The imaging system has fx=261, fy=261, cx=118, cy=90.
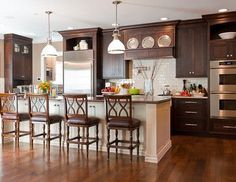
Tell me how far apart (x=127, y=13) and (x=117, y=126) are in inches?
108

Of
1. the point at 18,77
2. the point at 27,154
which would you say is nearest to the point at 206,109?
the point at 27,154

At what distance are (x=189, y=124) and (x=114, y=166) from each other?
2.84m

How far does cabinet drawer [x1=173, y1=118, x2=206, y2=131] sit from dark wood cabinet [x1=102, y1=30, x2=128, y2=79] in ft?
6.32

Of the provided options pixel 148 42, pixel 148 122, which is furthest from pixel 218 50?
pixel 148 122

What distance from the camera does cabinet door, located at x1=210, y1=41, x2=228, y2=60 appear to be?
5723 mm

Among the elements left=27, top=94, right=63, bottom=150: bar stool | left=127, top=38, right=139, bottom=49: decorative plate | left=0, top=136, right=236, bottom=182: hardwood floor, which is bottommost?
left=0, top=136, right=236, bottom=182: hardwood floor

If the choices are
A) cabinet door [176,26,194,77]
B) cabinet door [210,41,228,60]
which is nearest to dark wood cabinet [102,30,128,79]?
cabinet door [176,26,194,77]

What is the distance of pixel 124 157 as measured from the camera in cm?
429

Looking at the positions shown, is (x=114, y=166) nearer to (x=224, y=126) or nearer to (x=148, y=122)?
(x=148, y=122)

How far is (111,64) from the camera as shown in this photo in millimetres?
7195

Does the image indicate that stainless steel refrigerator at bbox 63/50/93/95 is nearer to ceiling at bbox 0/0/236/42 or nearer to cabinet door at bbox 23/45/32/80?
ceiling at bbox 0/0/236/42

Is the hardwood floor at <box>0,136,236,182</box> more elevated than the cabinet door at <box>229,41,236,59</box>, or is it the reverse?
the cabinet door at <box>229,41,236,59</box>

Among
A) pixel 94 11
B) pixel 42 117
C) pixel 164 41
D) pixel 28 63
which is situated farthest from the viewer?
pixel 28 63

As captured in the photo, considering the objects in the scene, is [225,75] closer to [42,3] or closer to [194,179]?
[194,179]
